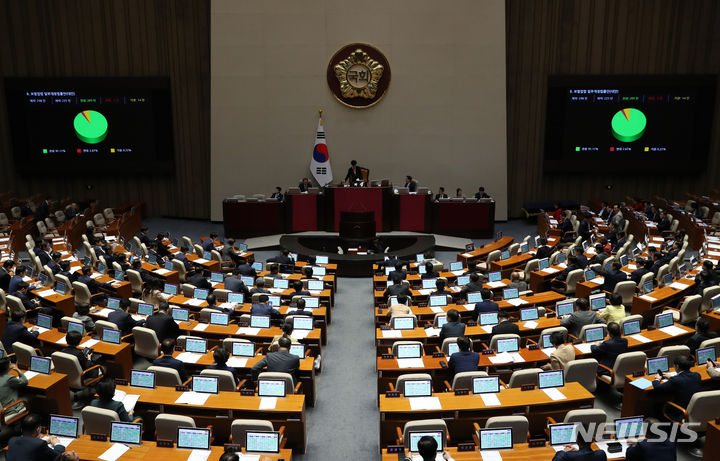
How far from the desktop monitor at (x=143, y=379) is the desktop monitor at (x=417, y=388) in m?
Result: 3.29

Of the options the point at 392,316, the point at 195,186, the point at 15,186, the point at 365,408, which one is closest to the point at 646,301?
the point at 392,316

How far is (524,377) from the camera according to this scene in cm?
759

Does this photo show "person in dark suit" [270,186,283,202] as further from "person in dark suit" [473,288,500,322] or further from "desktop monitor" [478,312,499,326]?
"desktop monitor" [478,312,499,326]

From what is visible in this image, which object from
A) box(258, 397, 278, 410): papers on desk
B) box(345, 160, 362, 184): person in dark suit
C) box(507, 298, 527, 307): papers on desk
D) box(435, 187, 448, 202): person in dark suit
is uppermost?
box(345, 160, 362, 184): person in dark suit

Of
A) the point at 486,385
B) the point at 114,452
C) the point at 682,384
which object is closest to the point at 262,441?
the point at 114,452

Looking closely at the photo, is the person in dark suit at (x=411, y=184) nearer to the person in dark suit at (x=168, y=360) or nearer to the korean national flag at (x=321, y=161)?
the korean national flag at (x=321, y=161)

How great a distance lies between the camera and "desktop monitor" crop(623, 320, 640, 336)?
9.38 metres

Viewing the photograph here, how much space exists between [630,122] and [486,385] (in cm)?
1748

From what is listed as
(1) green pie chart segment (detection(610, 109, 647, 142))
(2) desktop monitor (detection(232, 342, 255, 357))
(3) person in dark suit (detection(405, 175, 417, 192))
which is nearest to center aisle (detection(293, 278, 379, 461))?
(2) desktop monitor (detection(232, 342, 255, 357))

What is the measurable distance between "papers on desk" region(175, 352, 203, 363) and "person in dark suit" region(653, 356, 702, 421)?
6.29 metres

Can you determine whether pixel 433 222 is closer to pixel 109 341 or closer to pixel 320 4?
pixel 320 4

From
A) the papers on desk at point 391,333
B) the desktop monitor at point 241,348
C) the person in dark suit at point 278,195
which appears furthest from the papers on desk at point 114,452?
the person in dark suit at point 278,195

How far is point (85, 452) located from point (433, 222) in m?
14.9

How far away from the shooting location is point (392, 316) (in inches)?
399
